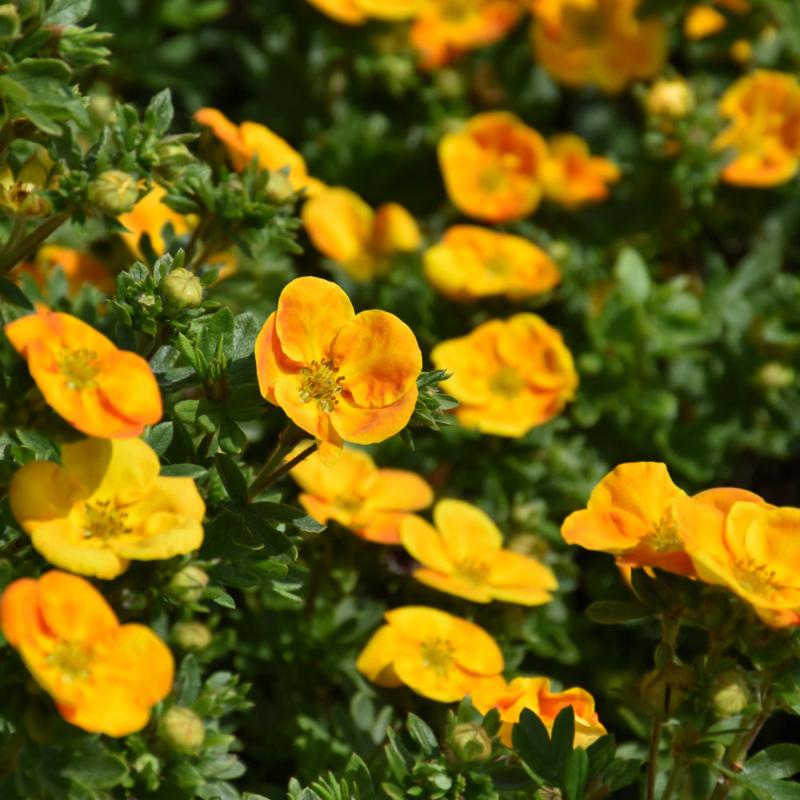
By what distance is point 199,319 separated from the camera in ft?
7.59

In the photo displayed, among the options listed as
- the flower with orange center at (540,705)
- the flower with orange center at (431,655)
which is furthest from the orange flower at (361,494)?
the flower with orange center at (540,705)

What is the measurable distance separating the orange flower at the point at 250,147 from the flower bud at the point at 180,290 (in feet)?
1.75

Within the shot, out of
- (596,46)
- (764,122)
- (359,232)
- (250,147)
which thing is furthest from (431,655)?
(596,46)

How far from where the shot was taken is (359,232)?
386 centimetres

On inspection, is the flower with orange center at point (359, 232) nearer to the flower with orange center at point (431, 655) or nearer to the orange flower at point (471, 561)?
the orange flower at point (471, 561)

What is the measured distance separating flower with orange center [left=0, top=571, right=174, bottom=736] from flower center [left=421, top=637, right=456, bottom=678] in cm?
87

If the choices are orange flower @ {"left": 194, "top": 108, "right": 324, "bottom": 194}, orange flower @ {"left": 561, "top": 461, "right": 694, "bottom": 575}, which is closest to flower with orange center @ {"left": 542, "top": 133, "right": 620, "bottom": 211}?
orange flower @ {"left": 194, "top": 108, "right": 324, "bottom": 194}

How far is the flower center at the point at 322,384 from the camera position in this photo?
2221 millimetres

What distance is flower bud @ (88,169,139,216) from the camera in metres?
2.31

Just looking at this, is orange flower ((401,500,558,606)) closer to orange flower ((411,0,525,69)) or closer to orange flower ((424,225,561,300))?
orange flower ((424,225,561,300))

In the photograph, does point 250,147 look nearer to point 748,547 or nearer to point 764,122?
point 748,547

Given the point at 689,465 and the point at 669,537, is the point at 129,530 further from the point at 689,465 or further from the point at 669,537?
the point at 689,465

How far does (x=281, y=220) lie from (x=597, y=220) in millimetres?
1707

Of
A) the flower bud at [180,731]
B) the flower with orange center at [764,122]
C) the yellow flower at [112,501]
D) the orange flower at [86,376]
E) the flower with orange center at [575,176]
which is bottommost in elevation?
the flower with orange center at [575,176]
